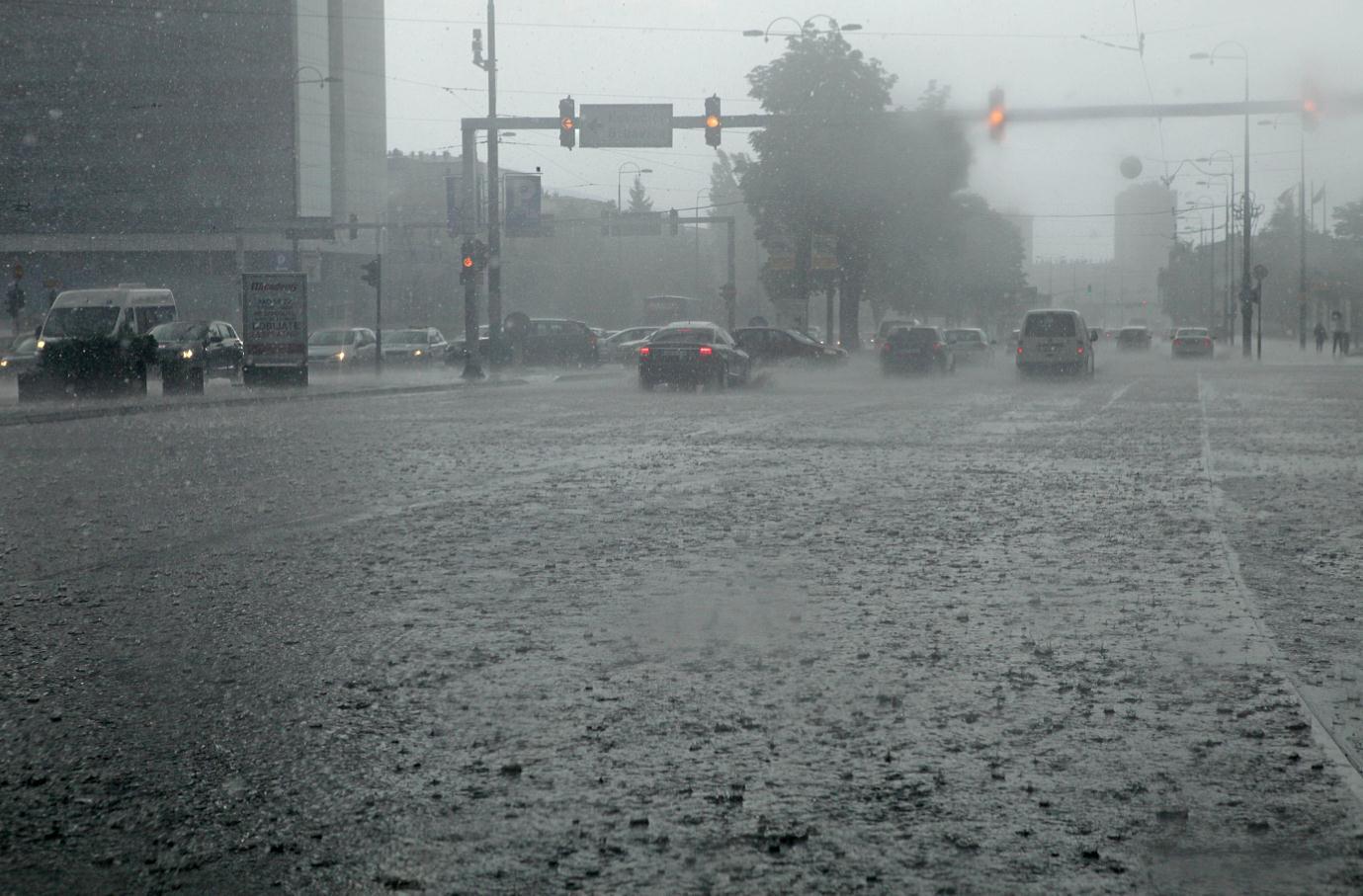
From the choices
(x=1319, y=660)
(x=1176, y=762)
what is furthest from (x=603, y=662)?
(x=1319, y=660)

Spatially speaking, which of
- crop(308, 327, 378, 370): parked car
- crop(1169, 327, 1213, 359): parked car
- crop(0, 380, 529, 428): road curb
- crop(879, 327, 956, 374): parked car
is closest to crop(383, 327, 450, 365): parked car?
crop(308, 327, 378, 370): parked car

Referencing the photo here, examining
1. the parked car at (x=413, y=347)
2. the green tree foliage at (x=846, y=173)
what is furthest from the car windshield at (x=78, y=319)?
the green tree foliage at (x=846, y=173)

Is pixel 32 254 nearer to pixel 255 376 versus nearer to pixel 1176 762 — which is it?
pixel 255 376

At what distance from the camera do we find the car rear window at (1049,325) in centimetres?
4497

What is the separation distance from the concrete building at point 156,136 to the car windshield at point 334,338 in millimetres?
39438

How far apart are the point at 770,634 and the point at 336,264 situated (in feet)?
308

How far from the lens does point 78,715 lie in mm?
6141

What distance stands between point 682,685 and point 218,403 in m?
26.0

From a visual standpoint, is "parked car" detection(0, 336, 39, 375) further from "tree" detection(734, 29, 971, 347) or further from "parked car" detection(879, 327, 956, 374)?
"tree" detection(734, 29, 971, 347)

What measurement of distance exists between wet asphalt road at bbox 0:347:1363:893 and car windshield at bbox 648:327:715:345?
21.5 meters

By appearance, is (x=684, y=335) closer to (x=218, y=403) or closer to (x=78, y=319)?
(x=218, y=403)

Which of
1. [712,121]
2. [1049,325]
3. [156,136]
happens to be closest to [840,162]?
[1049,325]

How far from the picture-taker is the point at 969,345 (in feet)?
195

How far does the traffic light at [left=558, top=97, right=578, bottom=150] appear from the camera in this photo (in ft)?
124
